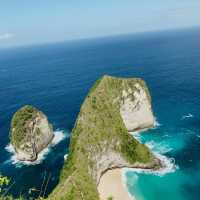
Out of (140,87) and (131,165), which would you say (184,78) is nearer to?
(140,87)

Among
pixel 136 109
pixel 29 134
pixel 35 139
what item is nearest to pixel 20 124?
pixel 29 134

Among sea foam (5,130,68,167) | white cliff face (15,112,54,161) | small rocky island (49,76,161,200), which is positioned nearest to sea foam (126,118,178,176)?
small rocky island (49,76,161,200)

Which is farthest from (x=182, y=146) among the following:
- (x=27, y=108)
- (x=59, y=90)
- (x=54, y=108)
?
(x=59, y=90)

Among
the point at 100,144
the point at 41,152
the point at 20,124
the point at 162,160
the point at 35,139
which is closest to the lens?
the point at 100,144

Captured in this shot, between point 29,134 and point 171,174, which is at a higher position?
point 29,134

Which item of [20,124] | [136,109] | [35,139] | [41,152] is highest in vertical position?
[20,124]

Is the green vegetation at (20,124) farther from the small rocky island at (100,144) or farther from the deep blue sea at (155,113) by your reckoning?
the small rocky island at (100,144)

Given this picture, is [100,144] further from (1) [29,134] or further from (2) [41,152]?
(1) [29,134]
